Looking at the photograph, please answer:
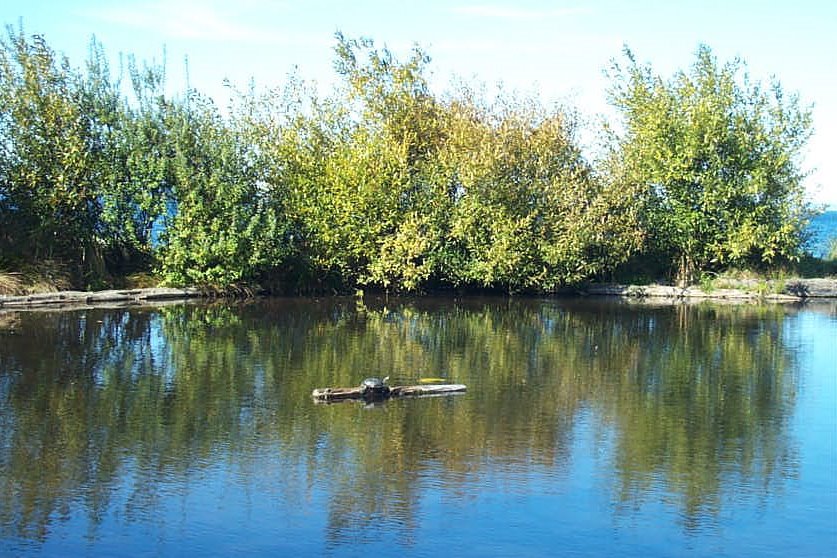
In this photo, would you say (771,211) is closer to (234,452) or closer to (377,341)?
(377,341)

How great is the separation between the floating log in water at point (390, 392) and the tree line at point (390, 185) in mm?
12778

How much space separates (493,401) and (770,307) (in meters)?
15.7

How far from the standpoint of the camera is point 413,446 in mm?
10570

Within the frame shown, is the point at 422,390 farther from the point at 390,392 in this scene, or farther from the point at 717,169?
the point at 717,169

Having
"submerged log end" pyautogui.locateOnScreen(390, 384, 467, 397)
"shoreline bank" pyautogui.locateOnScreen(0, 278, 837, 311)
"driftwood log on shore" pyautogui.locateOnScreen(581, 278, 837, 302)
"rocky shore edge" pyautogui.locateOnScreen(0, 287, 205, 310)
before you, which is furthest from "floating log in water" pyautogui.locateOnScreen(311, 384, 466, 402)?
"driftwood log on shore" pyautogui.locateOnScreen(581, 278, 837, 302)

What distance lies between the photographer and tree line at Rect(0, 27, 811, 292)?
25.4 meters

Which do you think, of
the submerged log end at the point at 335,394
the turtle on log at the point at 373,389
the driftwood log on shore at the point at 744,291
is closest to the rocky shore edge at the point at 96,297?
the driftwood log on shore at the point at 744,291

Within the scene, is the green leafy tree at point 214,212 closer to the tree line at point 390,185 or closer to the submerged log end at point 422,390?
the tree line at point 390,185

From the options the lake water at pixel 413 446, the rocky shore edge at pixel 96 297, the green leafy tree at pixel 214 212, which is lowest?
the lake water at pixel 413 446

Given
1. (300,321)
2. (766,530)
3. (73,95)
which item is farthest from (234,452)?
(73,95)

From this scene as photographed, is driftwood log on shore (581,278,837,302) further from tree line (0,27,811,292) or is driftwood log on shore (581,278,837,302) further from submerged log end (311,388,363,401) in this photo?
submerged log end (311,388,363,401)

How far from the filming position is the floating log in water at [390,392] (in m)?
12.8

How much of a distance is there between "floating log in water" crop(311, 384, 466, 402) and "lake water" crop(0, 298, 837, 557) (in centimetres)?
23

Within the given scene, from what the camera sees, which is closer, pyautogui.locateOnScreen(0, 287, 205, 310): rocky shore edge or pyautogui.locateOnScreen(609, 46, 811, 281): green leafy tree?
pyautogui.locateOnScreen(0, 287, 205, 310): rocky shore edge
